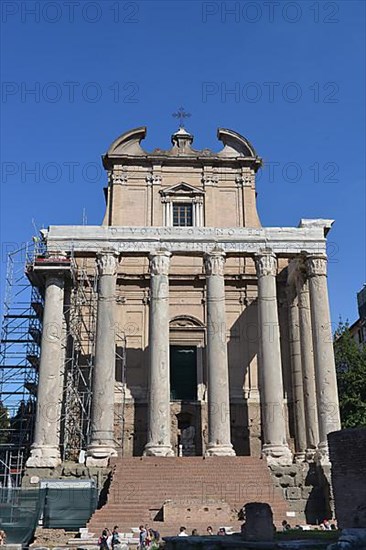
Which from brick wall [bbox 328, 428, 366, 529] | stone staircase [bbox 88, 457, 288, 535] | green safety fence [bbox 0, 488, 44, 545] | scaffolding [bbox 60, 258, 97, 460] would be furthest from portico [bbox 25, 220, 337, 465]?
brick wall [bbox 328, 428, 366, 529]

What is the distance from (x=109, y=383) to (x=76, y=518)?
6.88 metres

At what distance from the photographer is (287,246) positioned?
3145 cm

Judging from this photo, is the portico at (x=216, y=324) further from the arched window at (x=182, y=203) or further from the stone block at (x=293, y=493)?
the arched window at (x=182, y=203)

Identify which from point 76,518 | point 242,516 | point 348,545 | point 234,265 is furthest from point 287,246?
point 348,545

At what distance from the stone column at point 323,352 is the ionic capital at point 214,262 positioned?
14.3 feet

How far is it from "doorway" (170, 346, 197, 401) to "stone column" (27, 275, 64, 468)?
731cm

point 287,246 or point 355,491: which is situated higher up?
point 287,246

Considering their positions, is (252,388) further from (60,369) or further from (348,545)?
(348,545)

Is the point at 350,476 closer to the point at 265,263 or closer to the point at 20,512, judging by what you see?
the point at 20,512

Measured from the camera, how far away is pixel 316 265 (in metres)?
31.1

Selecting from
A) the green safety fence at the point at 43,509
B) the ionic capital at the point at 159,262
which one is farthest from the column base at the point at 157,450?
the ionic capital at the point at 159,262

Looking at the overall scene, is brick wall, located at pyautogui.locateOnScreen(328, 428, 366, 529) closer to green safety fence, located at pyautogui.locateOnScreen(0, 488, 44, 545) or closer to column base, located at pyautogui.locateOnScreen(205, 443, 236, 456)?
green safety fence, located at pyautogui.locateOnScreen(0, 488, 44, 545)

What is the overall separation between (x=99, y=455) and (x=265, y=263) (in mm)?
12047

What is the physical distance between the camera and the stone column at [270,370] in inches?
1109
